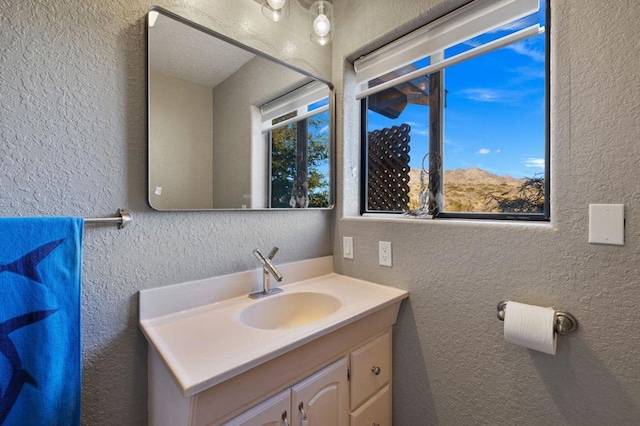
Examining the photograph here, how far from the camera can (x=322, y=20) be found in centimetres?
130

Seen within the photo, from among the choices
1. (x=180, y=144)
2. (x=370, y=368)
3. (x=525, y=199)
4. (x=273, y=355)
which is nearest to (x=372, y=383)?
(x=370, y=368)

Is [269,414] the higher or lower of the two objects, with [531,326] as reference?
lower

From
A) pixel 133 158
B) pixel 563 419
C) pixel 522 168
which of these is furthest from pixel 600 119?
pixel 133 158

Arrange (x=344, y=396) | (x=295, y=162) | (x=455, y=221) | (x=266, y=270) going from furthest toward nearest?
(x=295, y=162) → (x=266, y=270) → (x=455, y=221) → (x=344, y=396)

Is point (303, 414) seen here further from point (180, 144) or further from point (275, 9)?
point (275, 9)

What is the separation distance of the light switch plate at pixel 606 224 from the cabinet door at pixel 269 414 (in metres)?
1.02

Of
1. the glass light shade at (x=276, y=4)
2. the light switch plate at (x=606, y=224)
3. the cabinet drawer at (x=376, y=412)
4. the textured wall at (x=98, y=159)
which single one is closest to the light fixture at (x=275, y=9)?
the glass light shade at (x=276, y=4)

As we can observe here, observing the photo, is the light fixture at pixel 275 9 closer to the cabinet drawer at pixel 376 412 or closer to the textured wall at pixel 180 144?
the textured wall at pixel 180 144

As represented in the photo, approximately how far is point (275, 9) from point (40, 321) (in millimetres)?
1355

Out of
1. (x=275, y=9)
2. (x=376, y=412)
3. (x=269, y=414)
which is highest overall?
(x=275, y=9)

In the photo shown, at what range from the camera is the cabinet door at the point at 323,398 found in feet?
2.90

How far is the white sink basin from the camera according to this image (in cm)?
117

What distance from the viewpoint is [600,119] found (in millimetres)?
819

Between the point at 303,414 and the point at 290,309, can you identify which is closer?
the point at 303,414
